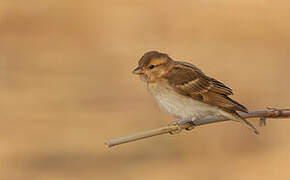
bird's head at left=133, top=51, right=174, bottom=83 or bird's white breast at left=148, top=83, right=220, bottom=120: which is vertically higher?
bird's head at left=133, top=51, right=174, bottom=83

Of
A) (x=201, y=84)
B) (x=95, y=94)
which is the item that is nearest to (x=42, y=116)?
(x=95, y=94)

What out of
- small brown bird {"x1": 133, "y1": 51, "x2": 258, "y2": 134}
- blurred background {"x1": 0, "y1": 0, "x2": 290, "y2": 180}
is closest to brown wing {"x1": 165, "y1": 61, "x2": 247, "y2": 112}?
small brown bird {"x1": 133, "y1": 51, "x2": 258, "y2": 134}

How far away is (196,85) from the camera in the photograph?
6598mm

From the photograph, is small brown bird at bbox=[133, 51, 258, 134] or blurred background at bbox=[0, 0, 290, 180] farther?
blurred background at bbox=[0, 0, 290, 180]

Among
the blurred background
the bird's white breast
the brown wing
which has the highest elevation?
the blurred background

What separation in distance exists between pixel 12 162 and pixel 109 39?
19.1ft

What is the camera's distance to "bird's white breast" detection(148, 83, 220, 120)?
20.9 ft

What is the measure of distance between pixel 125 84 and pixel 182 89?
7.95 metres

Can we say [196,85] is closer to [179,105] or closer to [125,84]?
[179,105]

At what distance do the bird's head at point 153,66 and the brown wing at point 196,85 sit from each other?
0.07 metres

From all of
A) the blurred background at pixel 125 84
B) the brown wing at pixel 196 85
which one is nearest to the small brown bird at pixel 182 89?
the brown wing at pixel 196 85

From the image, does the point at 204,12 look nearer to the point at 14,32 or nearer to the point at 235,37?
Answer: the point at 235,37

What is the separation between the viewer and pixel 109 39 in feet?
54.8

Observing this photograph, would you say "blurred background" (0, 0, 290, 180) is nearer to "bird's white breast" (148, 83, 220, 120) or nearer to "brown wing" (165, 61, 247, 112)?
"brown wing" (165, 61, 247, 112)
